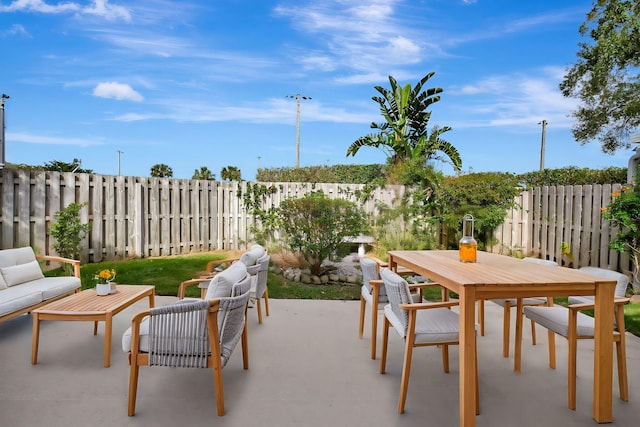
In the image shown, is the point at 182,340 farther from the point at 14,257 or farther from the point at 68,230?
the point at 68,230

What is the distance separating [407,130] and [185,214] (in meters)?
11.6

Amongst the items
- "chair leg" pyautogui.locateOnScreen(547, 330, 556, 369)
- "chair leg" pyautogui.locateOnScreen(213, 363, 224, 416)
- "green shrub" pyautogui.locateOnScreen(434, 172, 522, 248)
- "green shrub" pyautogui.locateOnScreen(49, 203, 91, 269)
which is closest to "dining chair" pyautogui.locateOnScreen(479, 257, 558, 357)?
"chair leg" pyautogui.locateOnScreen(547, 330, 556, 369)

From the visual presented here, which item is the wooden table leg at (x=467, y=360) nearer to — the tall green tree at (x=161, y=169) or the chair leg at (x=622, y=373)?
the chair leg at (x=622, y=373)

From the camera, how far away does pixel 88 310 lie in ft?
11.6

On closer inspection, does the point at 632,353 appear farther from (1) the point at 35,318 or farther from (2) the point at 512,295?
(1) the point at 35,318

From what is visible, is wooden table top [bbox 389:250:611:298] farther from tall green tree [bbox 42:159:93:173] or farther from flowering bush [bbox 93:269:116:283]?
tall green tree [bbox 42:159:93:173]

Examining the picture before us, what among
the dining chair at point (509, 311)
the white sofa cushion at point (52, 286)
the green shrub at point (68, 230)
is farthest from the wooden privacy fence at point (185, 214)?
the dining chair at point (509, 311)

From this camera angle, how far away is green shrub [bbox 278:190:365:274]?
693 centimetres

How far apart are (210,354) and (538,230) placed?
8.59 metres

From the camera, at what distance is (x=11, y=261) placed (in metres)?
4.75

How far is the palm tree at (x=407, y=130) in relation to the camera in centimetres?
1778

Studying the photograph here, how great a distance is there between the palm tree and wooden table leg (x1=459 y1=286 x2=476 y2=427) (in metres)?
15.6

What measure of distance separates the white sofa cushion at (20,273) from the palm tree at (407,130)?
46.5 feet

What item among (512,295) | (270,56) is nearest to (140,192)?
(270,56)
